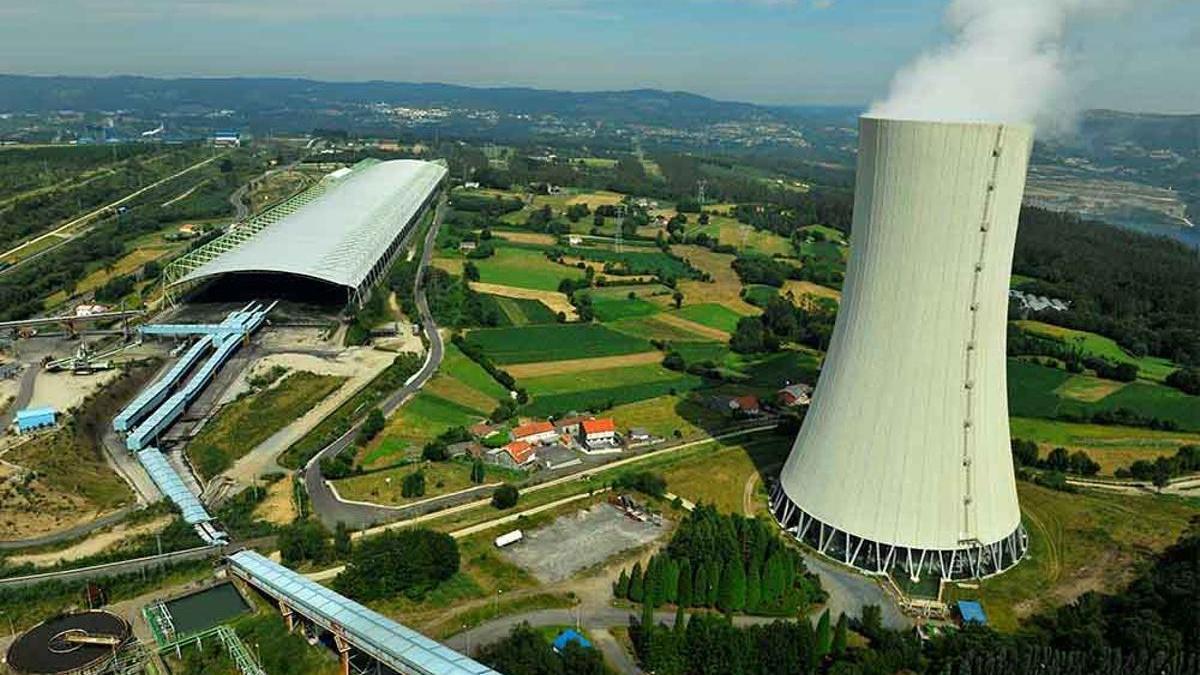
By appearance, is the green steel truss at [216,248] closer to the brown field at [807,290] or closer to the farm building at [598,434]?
the farm building at [598,434]

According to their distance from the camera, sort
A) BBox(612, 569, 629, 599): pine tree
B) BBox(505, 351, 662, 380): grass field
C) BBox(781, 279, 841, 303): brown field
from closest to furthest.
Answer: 1. BBox(612, 569, 629, 599): pine tree
2. BBox(505, 351, 662, 380): grass field
3. BBox(781, 279, 841, 303): brown field

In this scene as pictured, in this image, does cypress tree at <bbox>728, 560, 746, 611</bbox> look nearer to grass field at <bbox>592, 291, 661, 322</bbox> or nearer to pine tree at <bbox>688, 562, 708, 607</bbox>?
pine tree at <bbox>688, 562, 708, 607</bbox>

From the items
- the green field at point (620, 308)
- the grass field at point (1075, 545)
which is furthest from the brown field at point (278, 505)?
the green field at point (620, 308)

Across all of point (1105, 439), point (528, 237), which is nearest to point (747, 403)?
point (1105, 439)

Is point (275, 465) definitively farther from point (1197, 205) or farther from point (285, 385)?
point (1197, 205)

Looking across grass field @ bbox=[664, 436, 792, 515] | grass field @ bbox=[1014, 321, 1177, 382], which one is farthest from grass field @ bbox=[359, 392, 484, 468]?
grass field @ bbox=[1014, 321, 1177, 382]

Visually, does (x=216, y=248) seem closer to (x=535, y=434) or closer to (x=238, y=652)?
(x=535, y=434)
